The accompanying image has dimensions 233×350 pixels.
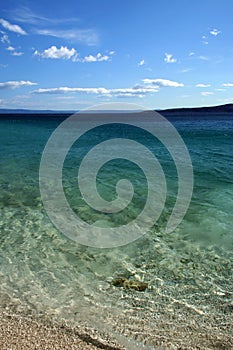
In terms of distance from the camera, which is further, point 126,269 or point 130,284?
point 126,269

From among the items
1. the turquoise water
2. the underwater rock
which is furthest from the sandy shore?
the underwater rock

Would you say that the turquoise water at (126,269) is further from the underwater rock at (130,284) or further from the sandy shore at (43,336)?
the sandy shore at (43,336)

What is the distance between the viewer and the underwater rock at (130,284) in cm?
607

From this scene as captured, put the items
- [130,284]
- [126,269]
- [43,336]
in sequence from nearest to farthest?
[43,336] < [130,284] < [126,269]

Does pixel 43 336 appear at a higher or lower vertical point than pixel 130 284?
higher

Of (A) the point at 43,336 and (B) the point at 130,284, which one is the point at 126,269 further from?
(A) the point at 43,336

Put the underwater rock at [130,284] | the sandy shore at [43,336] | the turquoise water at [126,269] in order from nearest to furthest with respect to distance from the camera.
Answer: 1. the sandy shore at [43,336]
2. the turquoise water at [126,269]
3. the underwater rock at [130,284]

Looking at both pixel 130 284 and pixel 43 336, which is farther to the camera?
pixel 130 284

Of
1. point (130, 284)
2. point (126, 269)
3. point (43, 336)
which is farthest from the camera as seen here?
point (126, 269)

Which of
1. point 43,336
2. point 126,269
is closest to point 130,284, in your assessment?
point 126,269

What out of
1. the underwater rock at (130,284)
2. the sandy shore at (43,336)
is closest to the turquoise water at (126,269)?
the underwater rock at (130,284)

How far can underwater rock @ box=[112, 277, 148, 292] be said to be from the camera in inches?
239

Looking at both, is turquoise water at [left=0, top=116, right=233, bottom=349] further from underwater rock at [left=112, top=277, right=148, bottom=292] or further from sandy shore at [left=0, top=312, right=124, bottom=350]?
sandy shore at [left=0, top=312, right=124, bottom=350]

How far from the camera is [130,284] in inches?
244
